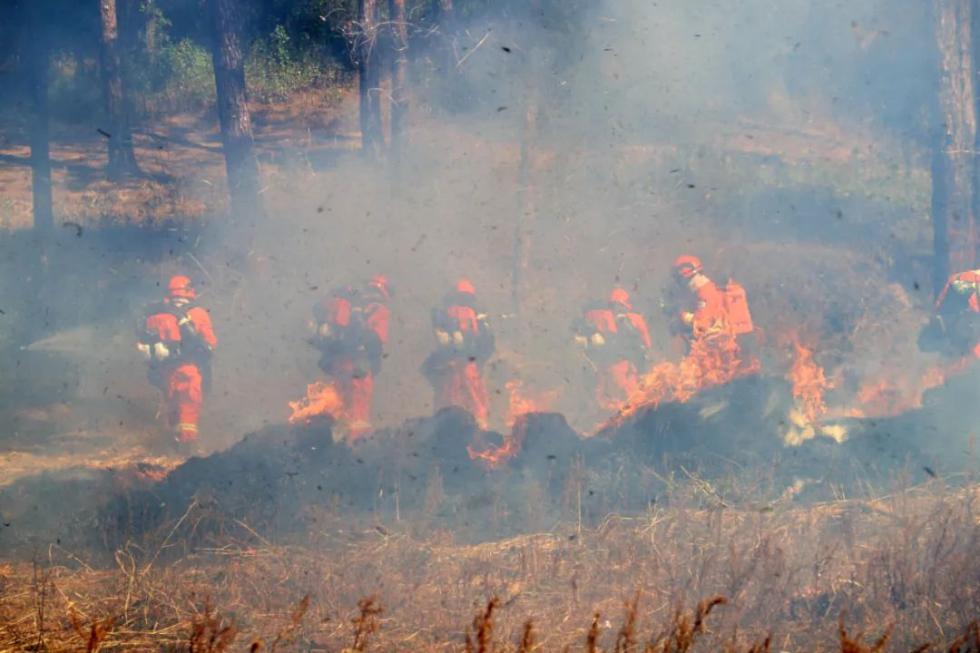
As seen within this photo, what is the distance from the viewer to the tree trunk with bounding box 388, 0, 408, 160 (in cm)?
1505

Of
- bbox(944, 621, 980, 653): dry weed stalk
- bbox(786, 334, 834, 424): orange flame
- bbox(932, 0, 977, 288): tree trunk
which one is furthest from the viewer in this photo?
bbox(932, 0, 977, 288): tree trunk

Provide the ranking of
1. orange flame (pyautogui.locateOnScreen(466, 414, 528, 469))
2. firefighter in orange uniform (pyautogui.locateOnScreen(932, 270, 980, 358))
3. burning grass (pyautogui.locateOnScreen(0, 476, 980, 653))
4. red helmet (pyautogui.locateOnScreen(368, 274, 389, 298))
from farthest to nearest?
red helmet (pyautogui.locateOnScreen(368, 274, 389, 298)) → firefighter in orange uniform (pyautogui.locateOnScreen(932, 270, 980, 358)) → orange flame (pyautogui.locateOnScreen(466, 414, 528, 469)) → burning grass (pyautogui.locateOnScreen(0, 476, 980, 653))

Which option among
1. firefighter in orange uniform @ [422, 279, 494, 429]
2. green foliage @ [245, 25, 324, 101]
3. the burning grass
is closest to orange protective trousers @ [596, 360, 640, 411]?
firefighter in orange uniform @ [422, 279, 494, 429]

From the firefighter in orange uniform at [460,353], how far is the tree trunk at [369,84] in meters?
6.65

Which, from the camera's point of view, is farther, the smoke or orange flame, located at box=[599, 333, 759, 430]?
the smoke

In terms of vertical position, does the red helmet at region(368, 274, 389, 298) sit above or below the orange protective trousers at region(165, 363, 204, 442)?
above

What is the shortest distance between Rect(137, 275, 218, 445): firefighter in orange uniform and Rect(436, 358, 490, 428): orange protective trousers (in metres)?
2.48

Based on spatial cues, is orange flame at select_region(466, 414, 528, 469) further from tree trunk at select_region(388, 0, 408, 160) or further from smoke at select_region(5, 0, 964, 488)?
tree trunk at select_region(388, 0, 408, 160)

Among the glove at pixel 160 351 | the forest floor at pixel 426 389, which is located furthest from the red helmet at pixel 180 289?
the forest floor at pixel 426 389

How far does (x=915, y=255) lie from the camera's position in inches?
617

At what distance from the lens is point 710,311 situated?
9.63 meters

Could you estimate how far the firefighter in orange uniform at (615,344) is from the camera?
1032 cm

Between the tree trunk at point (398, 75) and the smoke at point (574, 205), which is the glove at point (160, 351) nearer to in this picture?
the smoke at point (574, 205)

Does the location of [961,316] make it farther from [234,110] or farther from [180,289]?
[234,110]
